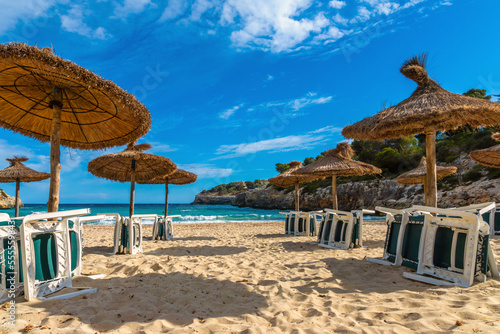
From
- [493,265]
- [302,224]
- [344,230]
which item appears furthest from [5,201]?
[493,265]

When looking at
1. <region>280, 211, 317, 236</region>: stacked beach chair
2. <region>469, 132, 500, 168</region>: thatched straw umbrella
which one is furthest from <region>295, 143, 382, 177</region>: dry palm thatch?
<region>469, 132, 500, 168</region>: thatched straw umbrella

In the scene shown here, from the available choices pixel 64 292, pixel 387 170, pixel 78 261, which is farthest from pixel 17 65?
pixel 387 170

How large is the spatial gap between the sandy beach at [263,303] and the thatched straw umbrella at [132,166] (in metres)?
4.05

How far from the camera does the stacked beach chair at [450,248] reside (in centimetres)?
274

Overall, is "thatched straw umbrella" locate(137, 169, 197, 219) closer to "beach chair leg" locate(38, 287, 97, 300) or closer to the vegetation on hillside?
"beach chair leg" locate(38, 287, 97, 300)

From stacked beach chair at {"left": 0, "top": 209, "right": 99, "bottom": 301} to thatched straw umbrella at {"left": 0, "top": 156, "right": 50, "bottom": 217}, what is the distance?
11439mm

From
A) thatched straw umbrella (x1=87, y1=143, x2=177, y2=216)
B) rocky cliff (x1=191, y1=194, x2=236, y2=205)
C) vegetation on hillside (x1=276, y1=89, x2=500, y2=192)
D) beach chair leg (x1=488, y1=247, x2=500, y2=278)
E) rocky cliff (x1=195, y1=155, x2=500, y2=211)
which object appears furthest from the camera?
rocky cliff (x1=191, y1=194, x2=236, y2=205)

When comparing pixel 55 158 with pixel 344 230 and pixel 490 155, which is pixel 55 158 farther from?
pixel 490 155

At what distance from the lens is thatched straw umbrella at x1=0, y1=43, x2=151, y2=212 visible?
3008 mm

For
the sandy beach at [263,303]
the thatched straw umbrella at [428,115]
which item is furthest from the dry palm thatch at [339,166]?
the sandy beach at [263,303]

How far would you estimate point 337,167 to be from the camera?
8.23m

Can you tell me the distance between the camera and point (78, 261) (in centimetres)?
311

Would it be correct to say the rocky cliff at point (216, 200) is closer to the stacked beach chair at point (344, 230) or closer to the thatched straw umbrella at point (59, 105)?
the stacked beach chair at point (344, 230)

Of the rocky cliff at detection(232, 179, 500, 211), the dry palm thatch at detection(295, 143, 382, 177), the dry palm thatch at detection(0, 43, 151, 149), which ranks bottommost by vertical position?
the rocky cliff at detection(232, 179, 500, 211)
